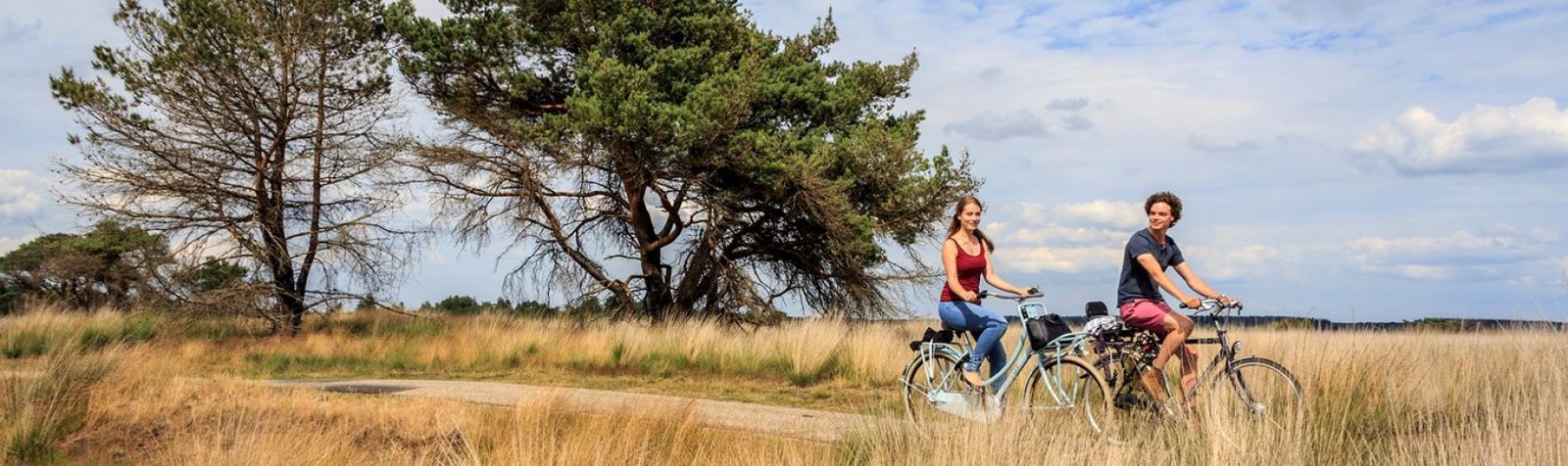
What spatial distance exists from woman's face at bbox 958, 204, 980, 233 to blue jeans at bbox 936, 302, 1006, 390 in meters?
0.57

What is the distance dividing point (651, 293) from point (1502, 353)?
57.5ft

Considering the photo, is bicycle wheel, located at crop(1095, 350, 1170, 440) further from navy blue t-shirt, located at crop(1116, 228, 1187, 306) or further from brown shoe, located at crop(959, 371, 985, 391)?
brown shoe, located at crop(959, 371, 985, 391)

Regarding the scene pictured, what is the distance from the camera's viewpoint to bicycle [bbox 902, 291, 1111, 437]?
7.37m

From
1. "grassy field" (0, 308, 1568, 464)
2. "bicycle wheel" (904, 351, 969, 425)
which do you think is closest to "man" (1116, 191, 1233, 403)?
"grassy field" (0, 308, 1568, 464)

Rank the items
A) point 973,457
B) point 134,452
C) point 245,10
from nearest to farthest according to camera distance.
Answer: point 973,457
point 134,452
point 245,10

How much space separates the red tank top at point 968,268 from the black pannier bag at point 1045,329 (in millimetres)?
698

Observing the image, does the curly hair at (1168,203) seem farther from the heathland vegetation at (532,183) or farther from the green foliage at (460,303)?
the green foliage at (460,303)

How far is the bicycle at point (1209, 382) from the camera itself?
691 centimetres

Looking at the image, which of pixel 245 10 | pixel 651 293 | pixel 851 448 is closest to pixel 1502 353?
pixel 851 448

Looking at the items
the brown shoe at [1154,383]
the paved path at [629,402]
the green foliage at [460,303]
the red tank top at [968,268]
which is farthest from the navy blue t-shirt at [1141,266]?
the green foliage at [460,303]

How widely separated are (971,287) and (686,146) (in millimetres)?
13262

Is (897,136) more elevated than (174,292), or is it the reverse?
(897,136)

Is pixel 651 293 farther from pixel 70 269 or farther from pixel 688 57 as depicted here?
pixel 70 269

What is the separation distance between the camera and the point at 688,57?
22.0 meters
